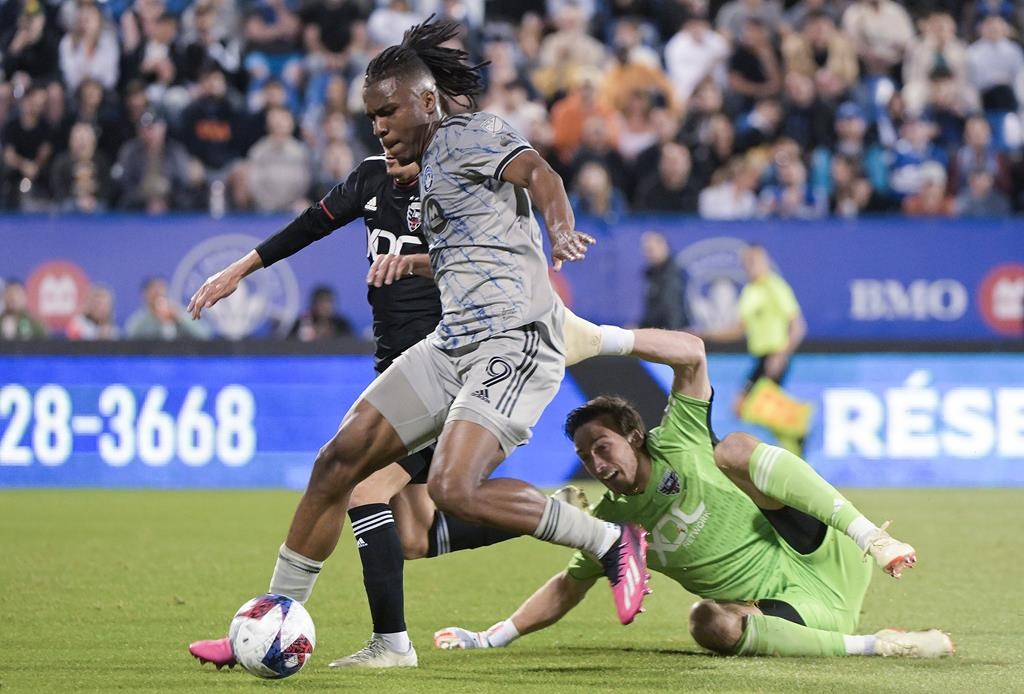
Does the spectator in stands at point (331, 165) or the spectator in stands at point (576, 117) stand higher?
the spectator in stands at point (576, 117)

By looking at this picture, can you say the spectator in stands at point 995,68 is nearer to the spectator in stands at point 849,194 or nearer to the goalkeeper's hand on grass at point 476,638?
the spectator in stands at point 849,194

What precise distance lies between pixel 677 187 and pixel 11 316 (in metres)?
6.63

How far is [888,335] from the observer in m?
17.3

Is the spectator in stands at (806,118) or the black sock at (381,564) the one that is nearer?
the black sock at (381,564)

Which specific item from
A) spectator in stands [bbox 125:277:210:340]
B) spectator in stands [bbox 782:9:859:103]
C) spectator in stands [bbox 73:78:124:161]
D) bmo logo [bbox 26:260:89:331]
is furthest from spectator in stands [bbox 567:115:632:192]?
bmo logo [bbox 26:260:89:331]

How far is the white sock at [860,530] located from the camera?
6.28m

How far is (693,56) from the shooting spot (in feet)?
63.0

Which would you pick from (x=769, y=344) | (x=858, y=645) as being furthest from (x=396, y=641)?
(x=769, y=344)

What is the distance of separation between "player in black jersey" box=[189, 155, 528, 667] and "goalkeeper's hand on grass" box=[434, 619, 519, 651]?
448mm

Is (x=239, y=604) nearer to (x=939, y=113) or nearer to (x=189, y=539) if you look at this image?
(x=189, y=539)

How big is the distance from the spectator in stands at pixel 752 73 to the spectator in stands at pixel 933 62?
1.54 m

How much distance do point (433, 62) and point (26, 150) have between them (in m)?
11.5

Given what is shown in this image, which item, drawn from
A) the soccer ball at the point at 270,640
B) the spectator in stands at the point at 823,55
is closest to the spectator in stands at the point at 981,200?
the spectator in stands at the point at 823,55

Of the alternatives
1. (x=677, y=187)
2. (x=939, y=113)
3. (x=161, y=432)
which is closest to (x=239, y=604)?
(x=161, y=432)
